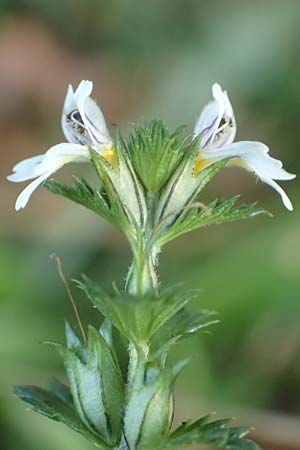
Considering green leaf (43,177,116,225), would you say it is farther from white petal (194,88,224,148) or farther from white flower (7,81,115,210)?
white petal (194,88,224,148)

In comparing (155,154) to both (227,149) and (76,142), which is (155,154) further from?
(76,142)

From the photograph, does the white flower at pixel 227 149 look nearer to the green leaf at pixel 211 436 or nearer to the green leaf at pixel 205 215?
the green leaf at pixel 205 215

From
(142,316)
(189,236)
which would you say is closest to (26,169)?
(142,316)

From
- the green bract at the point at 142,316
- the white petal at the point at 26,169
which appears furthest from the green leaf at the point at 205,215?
the white petal at the point at 26,169

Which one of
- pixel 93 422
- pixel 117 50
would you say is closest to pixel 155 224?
pixel 93 422

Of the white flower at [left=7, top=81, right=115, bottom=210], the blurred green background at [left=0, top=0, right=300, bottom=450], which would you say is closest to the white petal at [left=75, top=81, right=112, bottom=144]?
the white flower at [left=7, top=81, right=115, bottom=210]

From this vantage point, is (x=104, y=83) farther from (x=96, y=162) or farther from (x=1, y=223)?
(x=96, y=162)

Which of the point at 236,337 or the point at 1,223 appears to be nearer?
the point at 236,337
